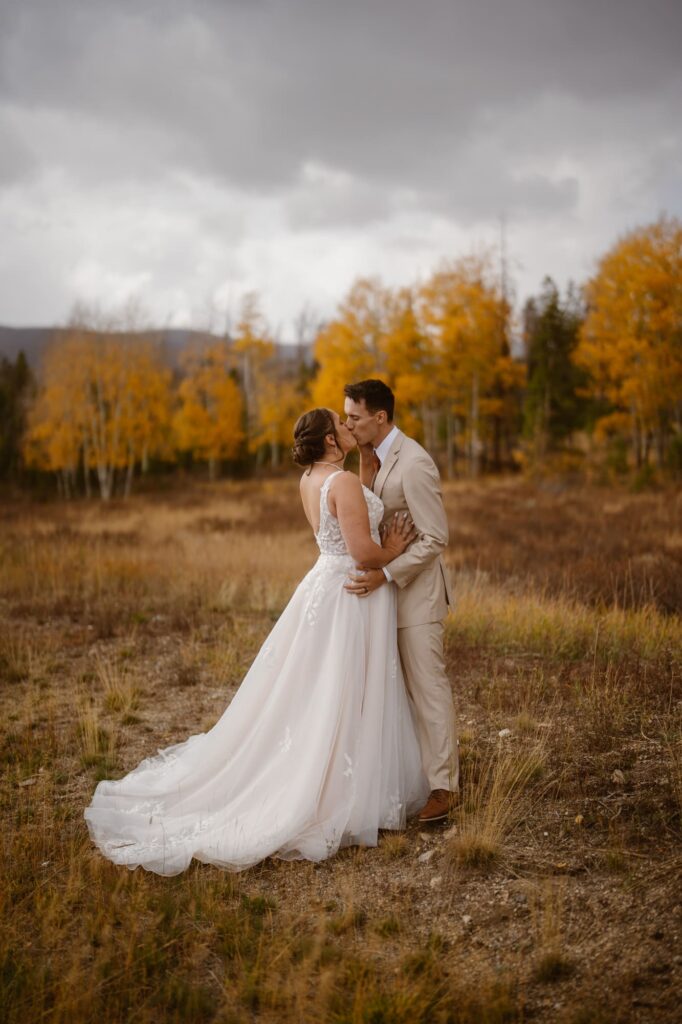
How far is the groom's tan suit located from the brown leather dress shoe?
4cm

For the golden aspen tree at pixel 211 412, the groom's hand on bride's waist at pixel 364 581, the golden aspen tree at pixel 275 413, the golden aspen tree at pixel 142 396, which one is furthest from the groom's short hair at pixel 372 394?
the golden aspen tree at pixel 275 413

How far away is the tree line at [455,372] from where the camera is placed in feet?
87.8

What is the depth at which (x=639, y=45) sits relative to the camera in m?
17.5

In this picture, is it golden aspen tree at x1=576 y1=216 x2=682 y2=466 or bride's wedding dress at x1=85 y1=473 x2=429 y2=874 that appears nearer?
bride's wedding dress at x1=85 y1=473 x2=429 y2=874

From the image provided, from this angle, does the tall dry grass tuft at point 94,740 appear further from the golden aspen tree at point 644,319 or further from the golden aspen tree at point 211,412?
the golden aspen tree at point 211,412

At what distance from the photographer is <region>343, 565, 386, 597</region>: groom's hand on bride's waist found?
152 inches

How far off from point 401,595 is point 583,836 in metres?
1.64

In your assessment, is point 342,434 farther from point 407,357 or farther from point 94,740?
point 407,357

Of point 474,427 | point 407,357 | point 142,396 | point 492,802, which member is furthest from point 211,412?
point 492,802

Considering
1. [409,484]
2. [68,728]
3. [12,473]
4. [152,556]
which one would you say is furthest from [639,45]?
[12,473]

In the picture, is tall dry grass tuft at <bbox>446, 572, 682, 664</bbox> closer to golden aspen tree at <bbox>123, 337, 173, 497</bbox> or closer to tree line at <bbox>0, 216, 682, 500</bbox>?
tree line at <bbox>0, 216, 682, 500</bbox>

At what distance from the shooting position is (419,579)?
156 inches

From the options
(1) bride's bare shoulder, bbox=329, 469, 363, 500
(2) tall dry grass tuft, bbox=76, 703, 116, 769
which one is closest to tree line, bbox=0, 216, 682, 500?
(2) tall dry grass tuft, bbox=76, 703, 116, 769

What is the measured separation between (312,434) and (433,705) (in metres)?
1.73
